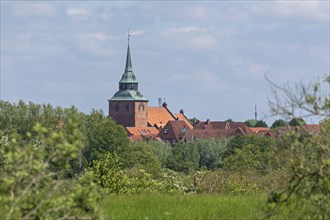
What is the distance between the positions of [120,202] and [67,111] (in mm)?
84871

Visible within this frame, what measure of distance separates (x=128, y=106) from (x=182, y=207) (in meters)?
173

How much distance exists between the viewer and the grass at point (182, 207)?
1369 cm

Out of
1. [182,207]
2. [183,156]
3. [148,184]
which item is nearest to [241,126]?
[183,156]

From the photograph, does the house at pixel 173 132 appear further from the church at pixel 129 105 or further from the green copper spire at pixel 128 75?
the green copper spire at pixel 128 75

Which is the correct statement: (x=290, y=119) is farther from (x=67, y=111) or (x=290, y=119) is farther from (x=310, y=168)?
(x=67, y=111)

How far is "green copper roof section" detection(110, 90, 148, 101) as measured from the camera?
187875 millimetres

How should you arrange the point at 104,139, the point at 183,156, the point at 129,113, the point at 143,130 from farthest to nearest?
1. the point at 129,113
2. the point at 143,130
3. the point at 183,156
4. the point at 104,139

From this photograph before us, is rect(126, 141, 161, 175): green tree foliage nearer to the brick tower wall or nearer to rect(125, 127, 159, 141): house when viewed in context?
rect(125, 127, 159, 141): house

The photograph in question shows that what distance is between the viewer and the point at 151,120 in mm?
195875

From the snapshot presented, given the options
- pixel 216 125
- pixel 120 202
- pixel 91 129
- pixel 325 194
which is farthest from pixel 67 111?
pixel 325 194

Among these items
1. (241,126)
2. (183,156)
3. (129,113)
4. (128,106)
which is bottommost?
(183,156)

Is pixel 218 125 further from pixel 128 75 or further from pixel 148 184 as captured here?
pixel 148 184

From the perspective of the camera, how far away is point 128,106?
188m

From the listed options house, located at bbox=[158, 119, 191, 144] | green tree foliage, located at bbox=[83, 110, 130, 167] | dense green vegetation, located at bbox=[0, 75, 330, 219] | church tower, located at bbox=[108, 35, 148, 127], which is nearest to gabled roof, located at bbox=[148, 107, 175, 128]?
church tower, located at bbox=[108, 35, 148, 127]
